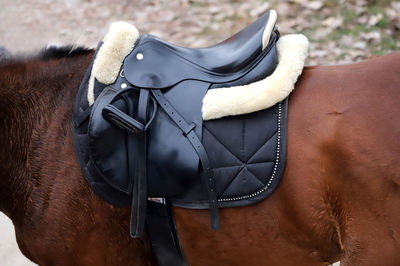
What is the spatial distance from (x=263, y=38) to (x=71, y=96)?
0.78m

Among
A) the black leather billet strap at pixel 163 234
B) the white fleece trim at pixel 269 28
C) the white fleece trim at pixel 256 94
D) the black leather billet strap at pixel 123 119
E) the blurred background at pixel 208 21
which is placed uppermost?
the white fleece trim at pixel 269 28

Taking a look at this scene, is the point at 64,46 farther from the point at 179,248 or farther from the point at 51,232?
the point at 179,248

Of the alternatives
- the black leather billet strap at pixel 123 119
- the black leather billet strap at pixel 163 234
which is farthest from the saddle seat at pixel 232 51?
the black leather billet strap at pixel 163 234

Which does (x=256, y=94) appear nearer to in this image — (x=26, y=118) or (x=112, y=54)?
(x=112, y=54)

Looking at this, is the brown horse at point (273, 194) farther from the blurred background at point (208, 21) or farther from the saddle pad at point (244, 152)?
the blurred background at point (208, 21)

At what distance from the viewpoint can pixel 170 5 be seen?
20.2 ft

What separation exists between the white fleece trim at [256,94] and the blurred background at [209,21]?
3123mm

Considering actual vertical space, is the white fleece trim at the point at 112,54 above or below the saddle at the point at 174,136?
above

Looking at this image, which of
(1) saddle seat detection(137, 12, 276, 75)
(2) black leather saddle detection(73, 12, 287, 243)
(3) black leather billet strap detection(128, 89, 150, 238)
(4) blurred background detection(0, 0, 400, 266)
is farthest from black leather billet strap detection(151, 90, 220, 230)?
(4) blurred background detection(0, 0, 400, 266)

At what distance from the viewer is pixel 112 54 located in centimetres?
197

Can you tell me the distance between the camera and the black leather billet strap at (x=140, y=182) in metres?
1.86

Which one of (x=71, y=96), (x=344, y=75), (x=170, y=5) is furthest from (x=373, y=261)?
(x=170, y=5)

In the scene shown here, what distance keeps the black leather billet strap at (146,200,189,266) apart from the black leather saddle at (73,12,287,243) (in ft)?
0.19

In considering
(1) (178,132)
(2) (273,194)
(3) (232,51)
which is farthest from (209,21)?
(2) (273,194)
